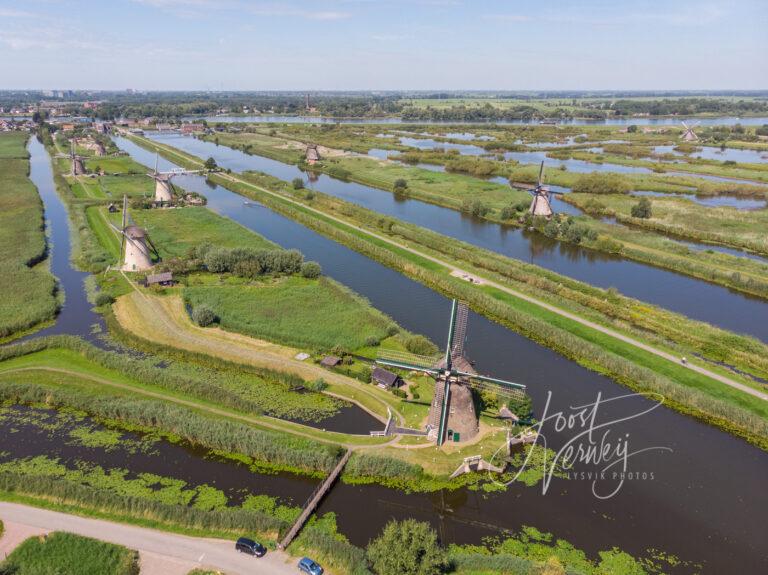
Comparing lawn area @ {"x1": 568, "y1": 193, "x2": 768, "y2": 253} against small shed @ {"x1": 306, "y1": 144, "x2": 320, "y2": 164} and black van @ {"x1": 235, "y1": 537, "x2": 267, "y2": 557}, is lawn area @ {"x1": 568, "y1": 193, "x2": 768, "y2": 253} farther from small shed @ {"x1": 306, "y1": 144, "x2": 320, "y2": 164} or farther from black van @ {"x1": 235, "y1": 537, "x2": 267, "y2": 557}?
black van @ {"x1": 235, "y1": 537, "x2": 267, "y2": 557}

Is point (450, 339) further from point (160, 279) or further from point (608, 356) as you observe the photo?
point (160, 279)

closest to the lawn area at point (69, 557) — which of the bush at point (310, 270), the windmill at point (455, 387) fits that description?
the windmill at point (455, 387)

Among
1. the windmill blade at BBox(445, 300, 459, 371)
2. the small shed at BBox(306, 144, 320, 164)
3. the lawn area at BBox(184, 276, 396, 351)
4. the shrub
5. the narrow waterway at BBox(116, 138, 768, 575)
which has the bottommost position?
the narrow waterway at BBox(116, 138, 768, 575)

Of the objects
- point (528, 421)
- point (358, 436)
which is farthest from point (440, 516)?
point (528, 421)

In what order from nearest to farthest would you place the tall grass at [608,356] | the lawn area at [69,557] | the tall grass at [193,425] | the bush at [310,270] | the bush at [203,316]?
1. the lawn area at [69,557]
2. the tall grass at [193,425]
3. the tall grass at [608,356]
4. the bush at [203,316]
5. the bush at [310,270]

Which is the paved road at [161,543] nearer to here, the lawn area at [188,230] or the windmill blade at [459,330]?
the windmill blade at [459,330]

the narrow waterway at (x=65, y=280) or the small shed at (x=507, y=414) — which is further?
the narrow waterway at (x=65, y=280)

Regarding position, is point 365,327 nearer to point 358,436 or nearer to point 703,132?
point 358,436

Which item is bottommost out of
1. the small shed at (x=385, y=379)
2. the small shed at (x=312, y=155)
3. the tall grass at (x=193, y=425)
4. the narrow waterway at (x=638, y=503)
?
the narrow waterway at (x=638, y=503)

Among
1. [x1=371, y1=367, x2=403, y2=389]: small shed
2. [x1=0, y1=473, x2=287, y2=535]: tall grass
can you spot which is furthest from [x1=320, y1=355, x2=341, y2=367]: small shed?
[x1=0, y1=473, x2=287, y2=535]: tall grass
